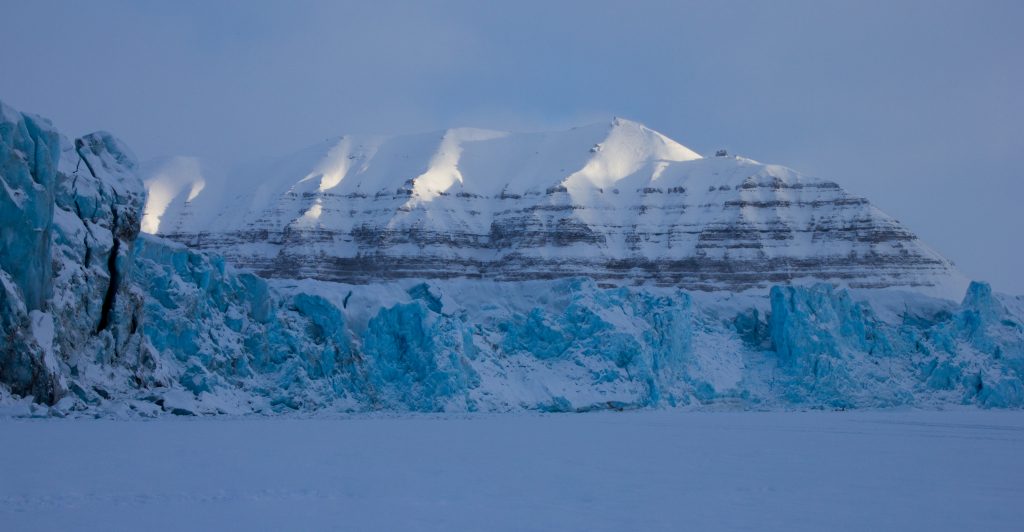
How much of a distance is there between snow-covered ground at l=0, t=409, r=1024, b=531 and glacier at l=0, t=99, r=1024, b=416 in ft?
12.8

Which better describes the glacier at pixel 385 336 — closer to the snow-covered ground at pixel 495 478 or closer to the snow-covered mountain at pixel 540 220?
the snow-covered ground at pixel 495 478

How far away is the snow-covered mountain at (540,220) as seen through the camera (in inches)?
2687

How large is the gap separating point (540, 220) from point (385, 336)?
139 feet

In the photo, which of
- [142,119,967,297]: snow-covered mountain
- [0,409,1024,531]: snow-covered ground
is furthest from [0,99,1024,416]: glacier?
[142,119,967,297]: snow-covered mountain

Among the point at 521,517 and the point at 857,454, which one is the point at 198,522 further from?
the point at 857,454

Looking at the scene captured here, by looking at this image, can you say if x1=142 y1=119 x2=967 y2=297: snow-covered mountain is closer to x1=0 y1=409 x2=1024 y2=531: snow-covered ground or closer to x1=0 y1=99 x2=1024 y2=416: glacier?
x1=0 y1=99 x2=1024 y2=416: glacier

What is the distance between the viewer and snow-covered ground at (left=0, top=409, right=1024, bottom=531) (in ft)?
29.7

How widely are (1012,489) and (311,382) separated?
2311 cm

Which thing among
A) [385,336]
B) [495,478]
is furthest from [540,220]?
[495,478]

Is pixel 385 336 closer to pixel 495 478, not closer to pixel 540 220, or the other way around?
pixel 495 478

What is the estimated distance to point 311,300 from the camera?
1318 inches

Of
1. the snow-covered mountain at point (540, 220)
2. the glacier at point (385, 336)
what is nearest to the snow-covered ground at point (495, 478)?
the glacier at point (385, 336)

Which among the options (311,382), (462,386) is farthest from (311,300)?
(462,386)

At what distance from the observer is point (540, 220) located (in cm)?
7381
